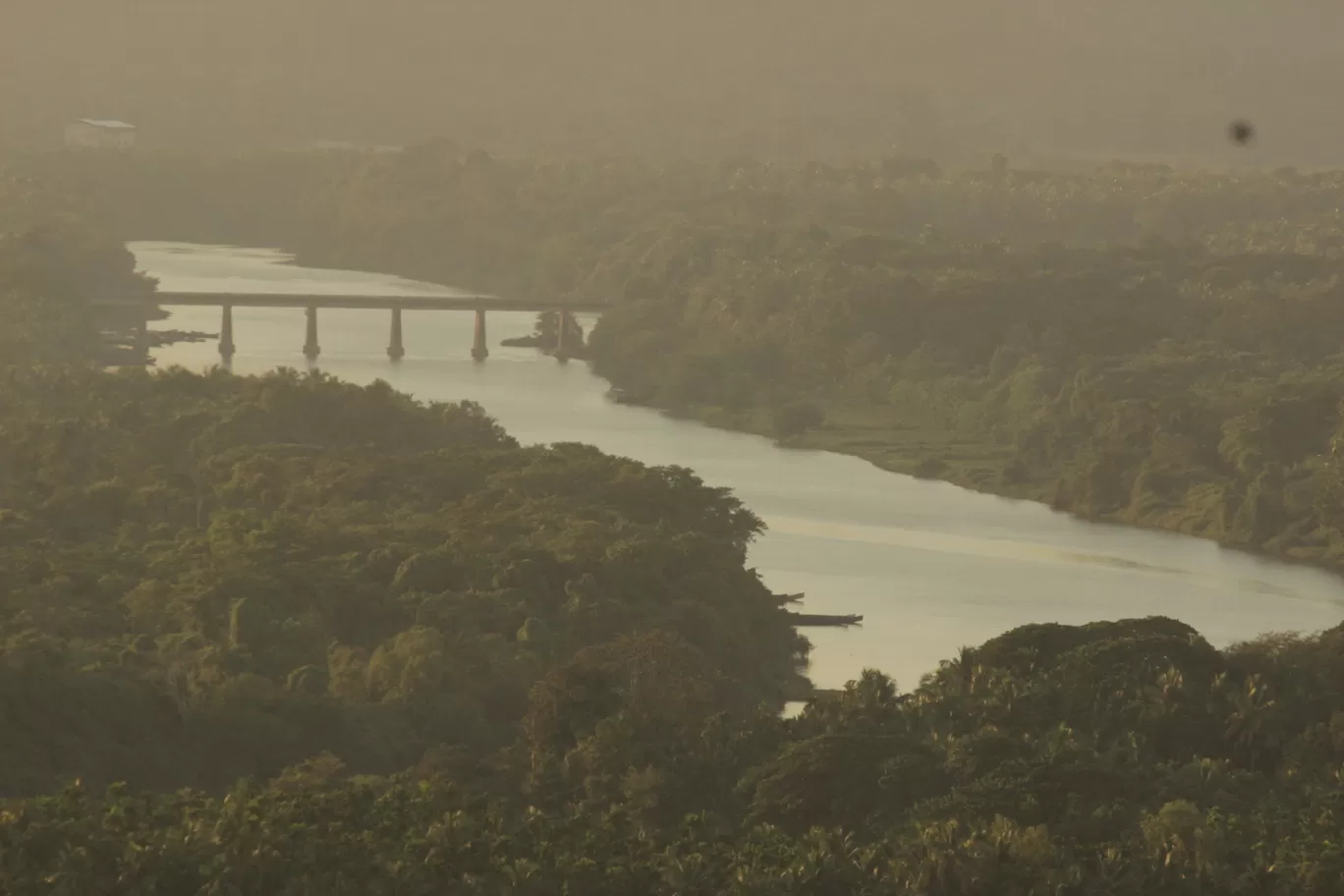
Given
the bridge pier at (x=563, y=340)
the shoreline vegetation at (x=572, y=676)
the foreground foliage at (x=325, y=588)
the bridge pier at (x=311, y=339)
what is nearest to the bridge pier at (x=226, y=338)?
the bridge pier at (x=311, y=339)

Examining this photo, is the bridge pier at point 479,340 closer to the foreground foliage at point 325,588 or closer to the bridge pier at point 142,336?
the bridge pier at point 142,336

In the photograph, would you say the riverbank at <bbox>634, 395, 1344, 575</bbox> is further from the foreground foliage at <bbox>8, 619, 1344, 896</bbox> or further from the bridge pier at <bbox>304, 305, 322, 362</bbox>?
the foreground foliage at <bbox>8, 619, 1344, 896</bbox>

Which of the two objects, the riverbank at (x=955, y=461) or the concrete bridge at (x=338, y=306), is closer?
the riverbank at (x=955, y=461)

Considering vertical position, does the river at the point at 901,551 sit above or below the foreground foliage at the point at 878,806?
below

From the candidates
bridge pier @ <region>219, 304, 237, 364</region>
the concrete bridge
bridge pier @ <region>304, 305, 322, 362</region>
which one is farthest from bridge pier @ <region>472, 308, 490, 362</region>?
bridge pier @ <region>219, 304, 237, 364</region>

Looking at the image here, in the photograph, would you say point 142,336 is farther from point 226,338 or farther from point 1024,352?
point 1024,352

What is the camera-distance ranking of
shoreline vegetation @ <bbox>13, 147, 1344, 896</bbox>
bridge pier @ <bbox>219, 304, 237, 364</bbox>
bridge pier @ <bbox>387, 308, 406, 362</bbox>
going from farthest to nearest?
1. bridge pier @ <bbox>387, 308, 406, 362</bbox>
2. bridge pier @ <bbox>219, 304, 237, 364</bbox>
3. shoreline vegetation @ <bbox>13, 147, 1344, 896</bbox>

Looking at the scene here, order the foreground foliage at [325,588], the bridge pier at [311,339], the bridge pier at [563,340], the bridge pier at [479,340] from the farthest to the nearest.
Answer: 1. the bridge pier at [563,340]
2. the bridge pier at [479,340]
3. the bridge pier at [311,339]
4. the foreground foliage at [325,588]
